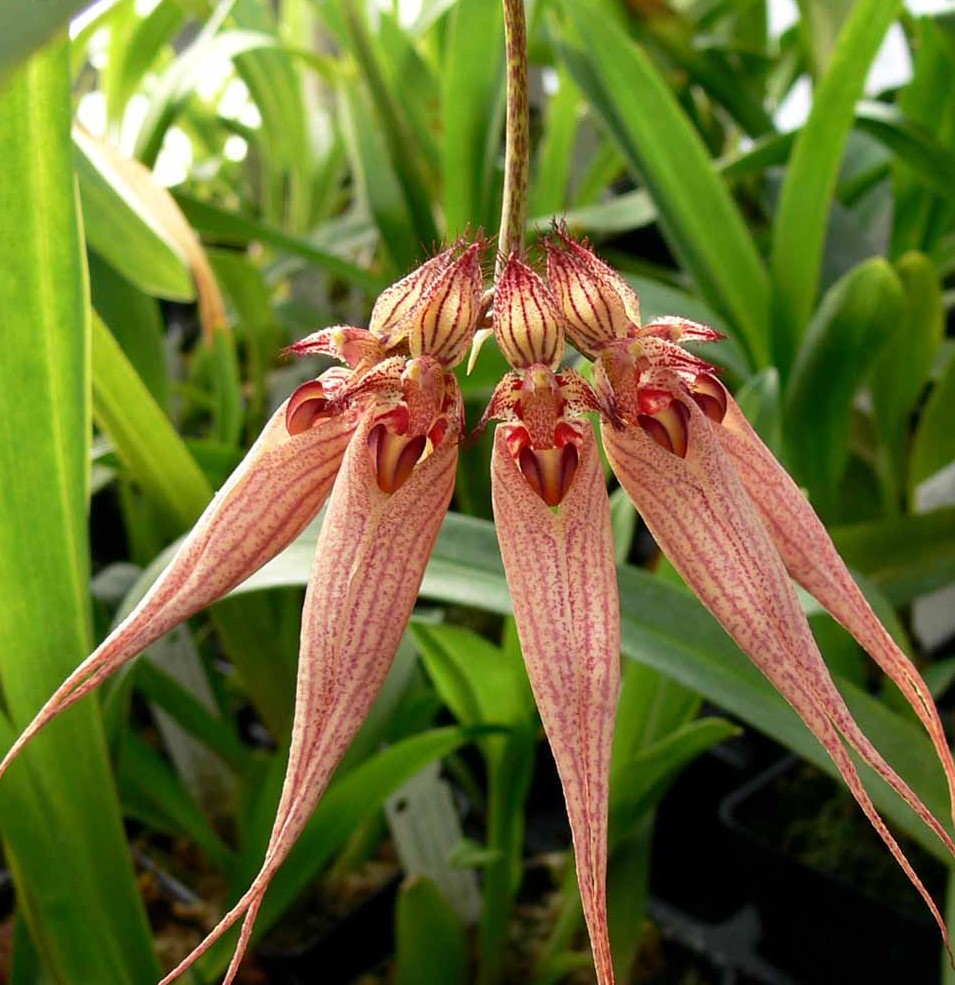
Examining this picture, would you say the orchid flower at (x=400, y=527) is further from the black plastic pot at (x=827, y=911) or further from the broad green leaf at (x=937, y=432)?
the broad green leaf at (x=937, y=432)

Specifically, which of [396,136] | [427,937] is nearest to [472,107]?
[396,136]

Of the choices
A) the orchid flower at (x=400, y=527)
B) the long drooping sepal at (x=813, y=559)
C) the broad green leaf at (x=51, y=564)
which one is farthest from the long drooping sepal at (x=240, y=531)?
the broad green leaf at (x=51, y=564)

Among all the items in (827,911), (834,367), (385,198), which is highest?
(385,198)

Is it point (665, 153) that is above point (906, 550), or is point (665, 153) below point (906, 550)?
above

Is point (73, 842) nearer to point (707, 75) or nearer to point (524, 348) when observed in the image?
point (524, 348)

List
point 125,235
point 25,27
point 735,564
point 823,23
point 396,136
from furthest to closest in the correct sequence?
point 823,23 → point 396,136 → point 125,235 → point 735,564 → point 25,27

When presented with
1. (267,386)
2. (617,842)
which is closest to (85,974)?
(617,842)

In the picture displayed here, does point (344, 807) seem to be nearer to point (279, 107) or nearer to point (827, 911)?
point (827, 911)
